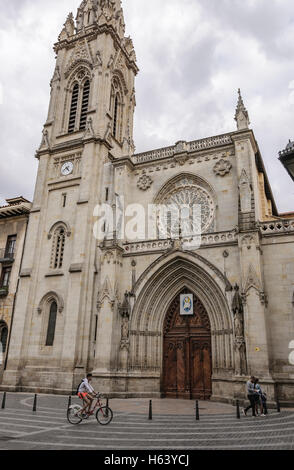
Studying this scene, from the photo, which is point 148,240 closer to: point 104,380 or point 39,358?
point 104,380

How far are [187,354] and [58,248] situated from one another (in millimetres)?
11923

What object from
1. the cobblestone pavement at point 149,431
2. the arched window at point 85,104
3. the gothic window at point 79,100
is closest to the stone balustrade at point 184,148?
the arched window at point 85,104

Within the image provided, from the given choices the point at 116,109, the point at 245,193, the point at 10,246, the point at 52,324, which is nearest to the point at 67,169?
the point at 10,246

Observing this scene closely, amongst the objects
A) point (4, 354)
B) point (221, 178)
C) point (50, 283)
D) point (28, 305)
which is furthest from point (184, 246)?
point (4, 354)

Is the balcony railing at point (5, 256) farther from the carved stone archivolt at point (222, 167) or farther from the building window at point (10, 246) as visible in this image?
the carved stone archivolt at point (222, 167)

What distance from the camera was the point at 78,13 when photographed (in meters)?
36.3

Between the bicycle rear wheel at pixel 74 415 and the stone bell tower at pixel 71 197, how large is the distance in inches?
367

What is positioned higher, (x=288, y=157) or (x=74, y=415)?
(x=288, y=157)

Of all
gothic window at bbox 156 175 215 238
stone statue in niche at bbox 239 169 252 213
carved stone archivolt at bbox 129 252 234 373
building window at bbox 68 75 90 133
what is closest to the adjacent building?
building window at bbox 68 75 90 133

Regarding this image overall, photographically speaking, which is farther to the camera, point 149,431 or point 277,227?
point 277,227

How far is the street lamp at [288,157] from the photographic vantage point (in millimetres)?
9117

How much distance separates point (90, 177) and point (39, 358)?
499 inches

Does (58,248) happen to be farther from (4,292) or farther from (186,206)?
(186,206)

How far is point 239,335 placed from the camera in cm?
1761
